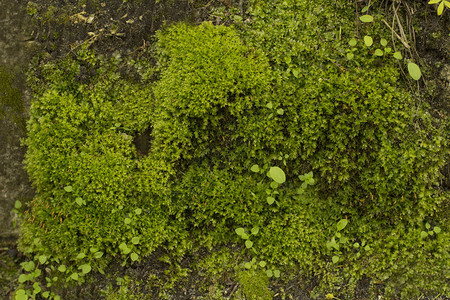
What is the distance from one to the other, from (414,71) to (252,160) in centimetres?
171

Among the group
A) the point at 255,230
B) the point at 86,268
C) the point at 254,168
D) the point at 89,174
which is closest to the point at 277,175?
the point at 254,168

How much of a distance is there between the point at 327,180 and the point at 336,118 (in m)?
0.65

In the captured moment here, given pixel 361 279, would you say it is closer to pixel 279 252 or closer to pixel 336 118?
pixel 279 252

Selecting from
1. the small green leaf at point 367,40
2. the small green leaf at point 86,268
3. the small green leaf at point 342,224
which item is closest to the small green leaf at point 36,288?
the small green leaf at point 86,268

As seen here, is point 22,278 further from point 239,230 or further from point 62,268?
point 239,230

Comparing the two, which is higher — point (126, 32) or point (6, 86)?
point (126, 32)

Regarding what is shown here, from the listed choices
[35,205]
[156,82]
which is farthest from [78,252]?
[156,82]

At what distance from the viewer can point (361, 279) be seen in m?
3.07

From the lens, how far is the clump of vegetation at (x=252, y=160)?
2836mm

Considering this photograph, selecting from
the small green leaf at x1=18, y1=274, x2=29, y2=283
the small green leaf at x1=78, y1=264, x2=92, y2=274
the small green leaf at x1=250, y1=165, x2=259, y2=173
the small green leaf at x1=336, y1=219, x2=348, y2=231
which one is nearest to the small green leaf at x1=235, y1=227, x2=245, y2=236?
the small green leaf at x1=250, y1=165, x2=259, y2=173

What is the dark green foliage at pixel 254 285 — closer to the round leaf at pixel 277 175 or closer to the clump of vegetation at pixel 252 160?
the clump of vegetation at pixel 252 160

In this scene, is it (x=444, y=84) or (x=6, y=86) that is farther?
(x=6, y=86)

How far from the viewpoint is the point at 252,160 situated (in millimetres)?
3027

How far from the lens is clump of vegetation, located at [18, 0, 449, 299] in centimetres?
284
